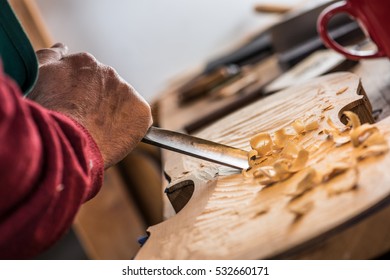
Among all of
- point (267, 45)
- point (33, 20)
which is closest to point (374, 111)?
point (267, 45)

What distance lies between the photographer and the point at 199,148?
98 cm

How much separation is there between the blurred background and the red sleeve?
3.03 meters

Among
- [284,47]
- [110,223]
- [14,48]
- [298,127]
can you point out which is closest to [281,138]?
[298,127]

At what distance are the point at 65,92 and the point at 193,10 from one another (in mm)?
3120

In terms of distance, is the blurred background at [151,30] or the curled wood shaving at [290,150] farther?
the blurred background at [151,30]

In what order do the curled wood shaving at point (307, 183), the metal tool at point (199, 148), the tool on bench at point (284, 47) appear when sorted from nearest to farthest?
the curled wood shaving at point (307, 183) → the metal tool at point (199, 148) → the tool on bench at point (284, 47)

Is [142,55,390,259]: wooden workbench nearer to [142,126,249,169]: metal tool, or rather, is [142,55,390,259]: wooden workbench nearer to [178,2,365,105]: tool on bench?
[142,126,249,169]: metal tool

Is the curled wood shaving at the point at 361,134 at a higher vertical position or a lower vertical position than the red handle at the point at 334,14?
lower

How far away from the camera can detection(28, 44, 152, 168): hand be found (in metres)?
0.94

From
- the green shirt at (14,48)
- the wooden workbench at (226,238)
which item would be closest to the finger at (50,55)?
the green shirt at (14,48)

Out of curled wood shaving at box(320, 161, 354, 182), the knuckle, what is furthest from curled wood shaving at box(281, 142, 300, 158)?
the knuckle

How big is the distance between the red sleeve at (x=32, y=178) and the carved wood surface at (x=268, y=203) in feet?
0.47

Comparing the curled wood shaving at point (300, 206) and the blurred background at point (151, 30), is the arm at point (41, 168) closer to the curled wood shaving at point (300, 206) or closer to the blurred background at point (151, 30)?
the curled wood shaving at point (300, 206)

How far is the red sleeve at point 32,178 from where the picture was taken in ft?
2.16
